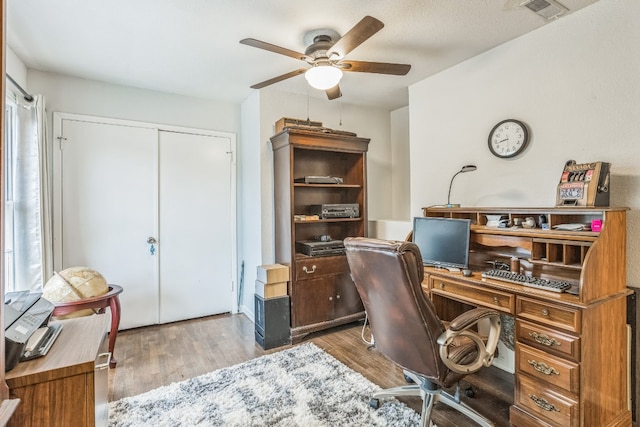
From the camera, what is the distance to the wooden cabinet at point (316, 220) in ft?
10.5

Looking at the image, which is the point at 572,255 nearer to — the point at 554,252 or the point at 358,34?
the point at 554,252

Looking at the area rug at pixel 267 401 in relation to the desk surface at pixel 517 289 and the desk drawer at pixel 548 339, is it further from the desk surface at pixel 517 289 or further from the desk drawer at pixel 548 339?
the desk surface at pixel 517 289

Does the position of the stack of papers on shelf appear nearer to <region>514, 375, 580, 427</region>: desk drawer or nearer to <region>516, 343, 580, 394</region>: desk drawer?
<region>516, 343, 580, 394</region>: desk drawer

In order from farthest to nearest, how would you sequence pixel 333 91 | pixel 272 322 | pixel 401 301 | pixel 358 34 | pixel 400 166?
pixel 400 166 < pixel 272 322 < pixel 333 91 < pixel 358 34 < pixel 401 301

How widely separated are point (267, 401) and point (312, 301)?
3.98ft

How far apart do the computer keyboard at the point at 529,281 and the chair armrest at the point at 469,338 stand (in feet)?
0.96

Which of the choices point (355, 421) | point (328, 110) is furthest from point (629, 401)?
point (328, 110)

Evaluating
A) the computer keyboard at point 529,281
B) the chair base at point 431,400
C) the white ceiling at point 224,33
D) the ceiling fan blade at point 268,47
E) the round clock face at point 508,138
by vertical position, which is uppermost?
the white ceiling at point 224,33

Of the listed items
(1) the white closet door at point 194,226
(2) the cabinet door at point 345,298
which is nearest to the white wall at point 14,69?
(1) the white closet door at point 194,226

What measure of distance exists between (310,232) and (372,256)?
2.06 m

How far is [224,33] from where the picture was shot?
239cm

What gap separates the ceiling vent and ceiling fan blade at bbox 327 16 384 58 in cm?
104

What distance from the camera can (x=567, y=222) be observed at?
6.81ft

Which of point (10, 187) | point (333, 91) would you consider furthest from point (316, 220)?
point (10, 187)
